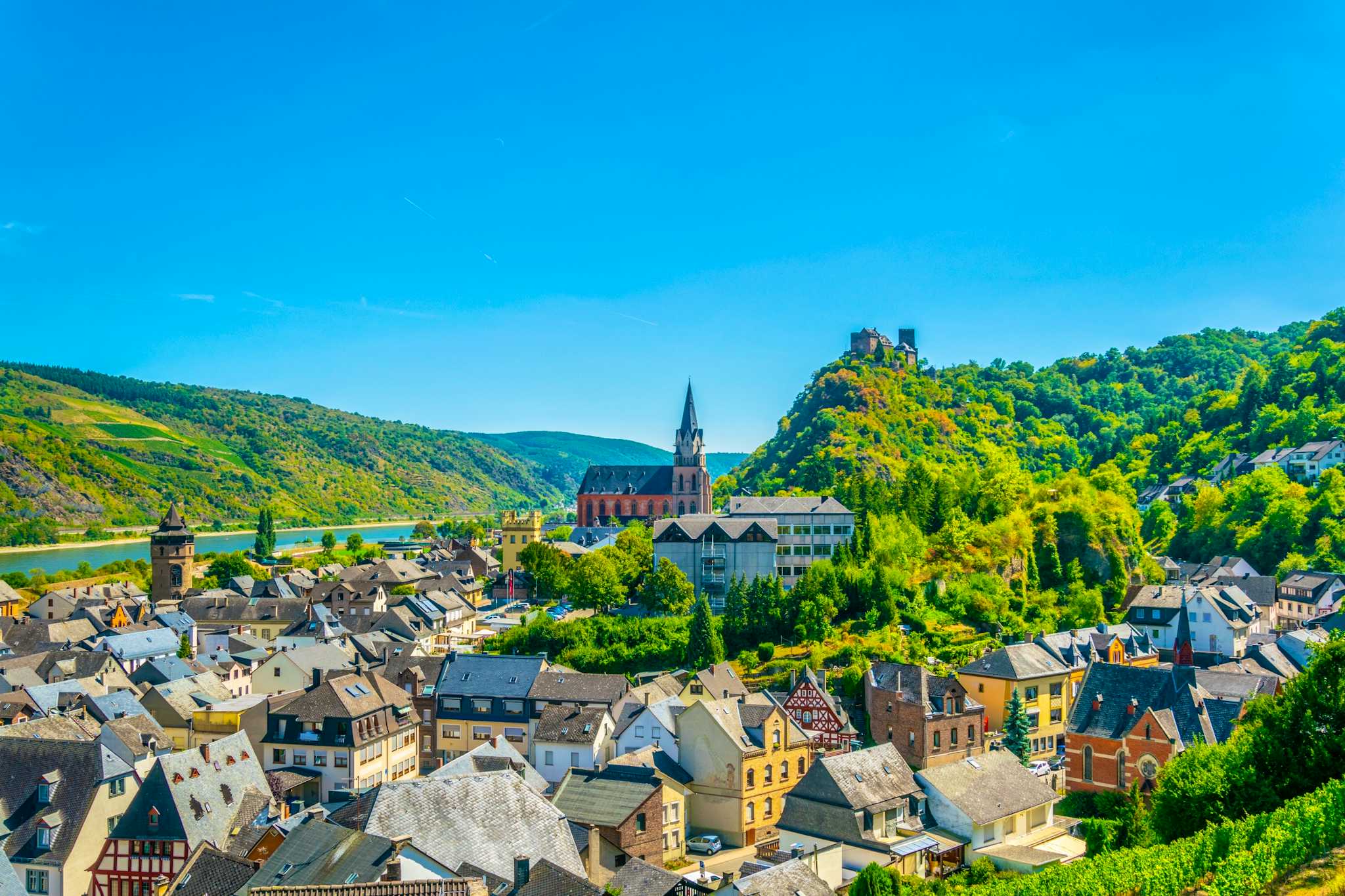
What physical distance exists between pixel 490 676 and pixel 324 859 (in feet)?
76.0

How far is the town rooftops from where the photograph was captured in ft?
109

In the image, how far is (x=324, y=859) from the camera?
84.0 ft

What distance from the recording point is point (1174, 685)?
38.6 metres

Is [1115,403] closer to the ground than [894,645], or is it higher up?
higher up

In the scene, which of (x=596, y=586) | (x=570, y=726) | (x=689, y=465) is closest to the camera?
(x=570, y=726)

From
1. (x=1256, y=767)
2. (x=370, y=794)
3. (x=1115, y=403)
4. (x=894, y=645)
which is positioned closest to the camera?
(x=1256, y=767)

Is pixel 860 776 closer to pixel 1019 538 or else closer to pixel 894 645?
pixel 894 645

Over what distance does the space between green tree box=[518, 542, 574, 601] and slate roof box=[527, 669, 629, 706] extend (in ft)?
90.6

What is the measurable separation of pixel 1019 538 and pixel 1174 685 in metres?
31.8

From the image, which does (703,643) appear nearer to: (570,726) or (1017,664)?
(570,726)

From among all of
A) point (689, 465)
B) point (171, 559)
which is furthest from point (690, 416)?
point (171, 559)

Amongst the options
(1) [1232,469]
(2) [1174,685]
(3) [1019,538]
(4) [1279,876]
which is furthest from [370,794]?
(1) [1232,469]

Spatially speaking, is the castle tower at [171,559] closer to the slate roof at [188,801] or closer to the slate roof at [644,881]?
the slate roof at [188,801]

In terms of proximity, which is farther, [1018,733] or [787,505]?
[787,505]
